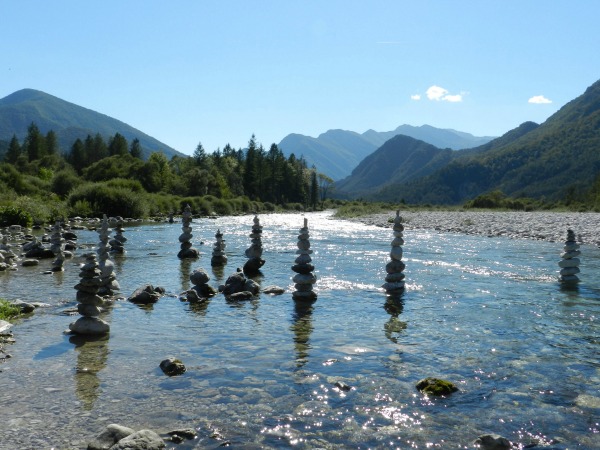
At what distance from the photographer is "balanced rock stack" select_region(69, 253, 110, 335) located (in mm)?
12781

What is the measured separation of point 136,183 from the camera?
9150cm

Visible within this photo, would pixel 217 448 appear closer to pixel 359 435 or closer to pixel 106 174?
pixel 359 435

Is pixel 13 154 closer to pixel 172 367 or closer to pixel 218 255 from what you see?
pixel 218 255

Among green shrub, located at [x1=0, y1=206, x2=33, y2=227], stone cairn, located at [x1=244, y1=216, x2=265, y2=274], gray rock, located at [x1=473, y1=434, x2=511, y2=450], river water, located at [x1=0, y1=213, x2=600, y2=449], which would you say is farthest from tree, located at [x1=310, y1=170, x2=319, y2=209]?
gray rock, located at [x1=473, y1=434, x2=511, y2=450]

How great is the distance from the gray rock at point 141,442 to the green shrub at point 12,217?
4979cm

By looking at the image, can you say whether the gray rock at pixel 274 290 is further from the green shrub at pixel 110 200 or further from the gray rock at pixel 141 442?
the green shrub at pixel 110 200

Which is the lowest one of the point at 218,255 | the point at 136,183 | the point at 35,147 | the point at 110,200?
the point at 218,255

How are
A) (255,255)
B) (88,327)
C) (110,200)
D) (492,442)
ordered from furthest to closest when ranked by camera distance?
(110,200), (255,255), (88,327), (492,442)

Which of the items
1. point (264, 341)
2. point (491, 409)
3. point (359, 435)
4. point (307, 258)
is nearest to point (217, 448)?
point (359, 435)

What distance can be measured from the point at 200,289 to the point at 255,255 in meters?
7.62

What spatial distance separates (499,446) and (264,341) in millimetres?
6505

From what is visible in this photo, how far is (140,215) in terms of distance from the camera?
244 feet

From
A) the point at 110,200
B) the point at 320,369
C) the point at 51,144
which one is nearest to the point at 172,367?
the point at 320,369

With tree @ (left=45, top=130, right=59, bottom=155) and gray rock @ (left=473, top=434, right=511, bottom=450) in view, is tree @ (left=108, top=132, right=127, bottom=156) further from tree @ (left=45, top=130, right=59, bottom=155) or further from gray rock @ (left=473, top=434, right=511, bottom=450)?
gray rock @ (left=473, top=434, right=511, bottom=450)
